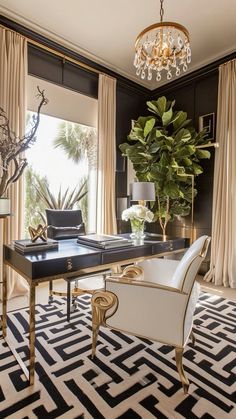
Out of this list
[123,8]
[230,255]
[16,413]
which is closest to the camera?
[16,413]

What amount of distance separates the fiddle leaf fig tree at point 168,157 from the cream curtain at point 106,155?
0.91 ft

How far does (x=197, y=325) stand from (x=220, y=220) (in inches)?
67.1

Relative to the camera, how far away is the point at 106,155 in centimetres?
393

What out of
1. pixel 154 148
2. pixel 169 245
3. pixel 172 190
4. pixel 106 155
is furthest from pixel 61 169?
pixel 169 245

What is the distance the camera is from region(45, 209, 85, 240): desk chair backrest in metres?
2.85

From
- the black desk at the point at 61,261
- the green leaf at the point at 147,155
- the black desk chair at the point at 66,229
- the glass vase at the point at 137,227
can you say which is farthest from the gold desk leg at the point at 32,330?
the green leaf at the point at 147,155

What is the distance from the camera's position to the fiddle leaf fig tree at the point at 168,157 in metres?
3.55

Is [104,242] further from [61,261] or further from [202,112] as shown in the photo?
[202,112]

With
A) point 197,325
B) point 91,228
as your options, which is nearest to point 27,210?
point 91,228

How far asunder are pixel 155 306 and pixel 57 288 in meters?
2.10

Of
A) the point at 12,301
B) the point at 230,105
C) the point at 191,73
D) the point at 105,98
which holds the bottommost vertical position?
the point at 12,301

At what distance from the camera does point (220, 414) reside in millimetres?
1355

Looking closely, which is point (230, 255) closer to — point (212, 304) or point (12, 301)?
point (212, 304)

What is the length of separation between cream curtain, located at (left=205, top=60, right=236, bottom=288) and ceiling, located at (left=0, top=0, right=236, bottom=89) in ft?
1.64
